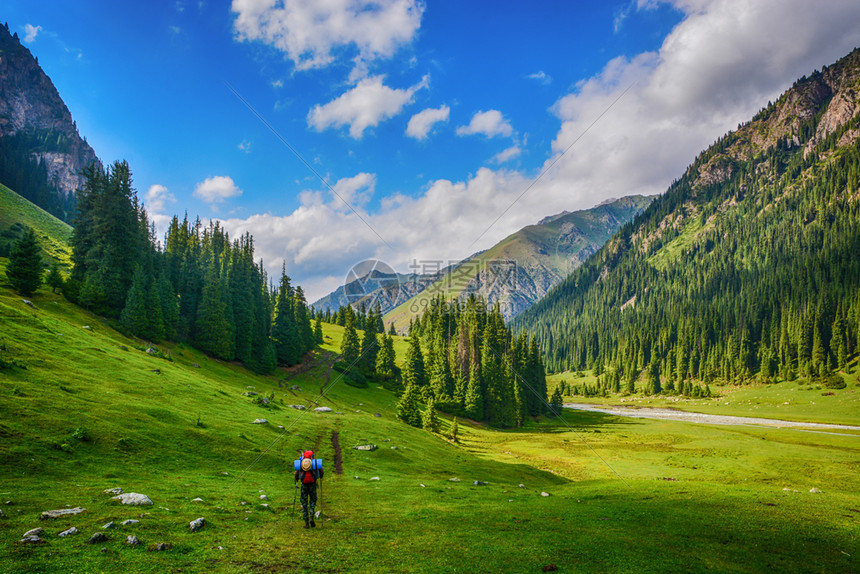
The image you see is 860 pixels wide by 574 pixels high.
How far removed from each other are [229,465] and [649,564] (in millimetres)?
24288

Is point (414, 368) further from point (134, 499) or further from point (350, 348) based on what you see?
point (134, 499)

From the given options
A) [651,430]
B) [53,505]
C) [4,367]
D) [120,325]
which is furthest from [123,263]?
[651,430]

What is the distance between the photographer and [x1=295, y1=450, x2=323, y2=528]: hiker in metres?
15.8

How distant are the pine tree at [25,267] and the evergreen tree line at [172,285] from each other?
656cm

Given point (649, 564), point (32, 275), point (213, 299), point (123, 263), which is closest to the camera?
point (649, 564)

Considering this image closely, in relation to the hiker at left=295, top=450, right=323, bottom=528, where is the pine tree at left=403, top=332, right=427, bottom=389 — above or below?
below

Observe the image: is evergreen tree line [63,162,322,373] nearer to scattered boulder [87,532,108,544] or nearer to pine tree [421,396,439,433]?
pine tree [421,396,439,433]

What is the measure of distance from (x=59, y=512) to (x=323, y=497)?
1166 centimetres

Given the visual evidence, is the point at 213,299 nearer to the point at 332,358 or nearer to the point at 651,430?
the point at 332,358

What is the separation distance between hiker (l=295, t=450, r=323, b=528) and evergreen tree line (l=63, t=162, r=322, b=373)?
192ft

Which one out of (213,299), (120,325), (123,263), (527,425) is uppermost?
(123,263)

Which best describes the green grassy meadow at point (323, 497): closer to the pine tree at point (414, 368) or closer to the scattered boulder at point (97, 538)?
the scattered boulder at point (97, 538)

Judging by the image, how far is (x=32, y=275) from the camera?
5103 centimetres

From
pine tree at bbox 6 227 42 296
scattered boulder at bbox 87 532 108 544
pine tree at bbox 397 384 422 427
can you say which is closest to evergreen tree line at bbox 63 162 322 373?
pine tree at bbox 6 227 42 296
